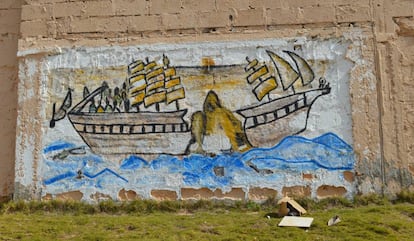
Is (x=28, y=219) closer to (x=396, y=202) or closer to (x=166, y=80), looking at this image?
(x=166, y=80)

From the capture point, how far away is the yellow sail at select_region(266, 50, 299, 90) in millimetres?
7855

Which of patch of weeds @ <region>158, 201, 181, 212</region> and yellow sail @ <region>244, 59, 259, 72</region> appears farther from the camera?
yellow sail @ <region>244, 59, 259, 72</region>

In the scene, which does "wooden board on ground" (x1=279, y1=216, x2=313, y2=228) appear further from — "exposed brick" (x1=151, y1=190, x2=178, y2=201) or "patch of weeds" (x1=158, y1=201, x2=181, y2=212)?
"exposed brick" (x1=151, y1=190, x2=178, y2=201)

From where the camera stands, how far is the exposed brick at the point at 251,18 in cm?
811

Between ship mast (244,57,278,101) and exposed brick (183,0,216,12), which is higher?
exposed brick (183,0,216,12)

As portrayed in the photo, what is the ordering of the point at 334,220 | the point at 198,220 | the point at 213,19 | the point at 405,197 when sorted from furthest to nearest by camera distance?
1. the point at 213,19
2. the point at 405,197
3. the point at 198,220
4. the point at 334,220

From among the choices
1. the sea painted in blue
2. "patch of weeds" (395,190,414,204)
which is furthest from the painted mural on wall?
"patch of weeds" (395,190,414,204)

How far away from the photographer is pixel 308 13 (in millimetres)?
8062

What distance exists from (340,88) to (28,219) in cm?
526

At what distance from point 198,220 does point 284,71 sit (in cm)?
280

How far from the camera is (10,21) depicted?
28.9 feet

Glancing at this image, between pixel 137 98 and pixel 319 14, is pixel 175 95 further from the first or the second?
pixel 319 14

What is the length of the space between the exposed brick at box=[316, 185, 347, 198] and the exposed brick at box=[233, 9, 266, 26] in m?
2.89

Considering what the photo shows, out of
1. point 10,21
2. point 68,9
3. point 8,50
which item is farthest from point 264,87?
point 10,21
